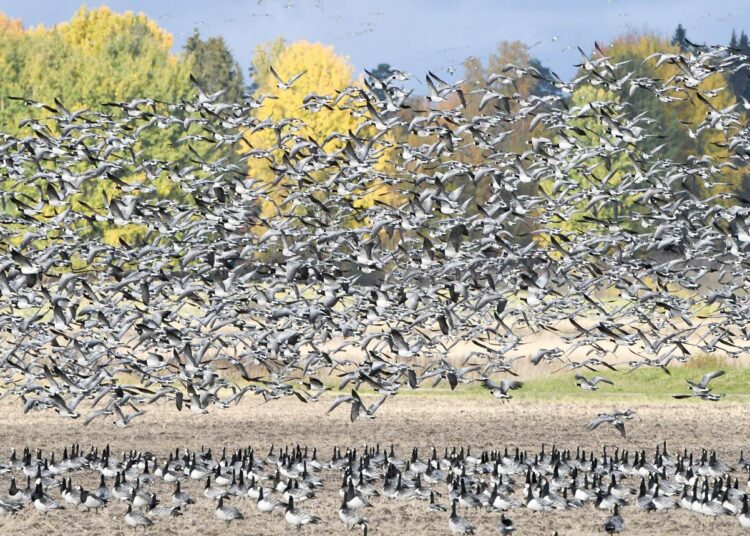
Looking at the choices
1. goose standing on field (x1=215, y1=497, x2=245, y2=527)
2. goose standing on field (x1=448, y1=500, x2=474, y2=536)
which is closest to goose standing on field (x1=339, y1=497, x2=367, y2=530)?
goose standing on field (x1=448, y1=500, x2=474, y2=536)

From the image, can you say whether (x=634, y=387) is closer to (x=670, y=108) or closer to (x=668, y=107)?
(x=668, y=107)

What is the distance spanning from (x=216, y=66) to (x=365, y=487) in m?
108

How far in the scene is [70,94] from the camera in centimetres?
10044

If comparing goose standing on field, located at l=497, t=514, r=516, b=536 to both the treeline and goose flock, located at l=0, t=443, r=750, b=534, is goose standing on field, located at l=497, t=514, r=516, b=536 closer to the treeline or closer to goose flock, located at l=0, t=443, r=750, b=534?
goose flock, located at l=0, t=443, r=750, b=534

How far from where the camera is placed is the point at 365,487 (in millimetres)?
30172

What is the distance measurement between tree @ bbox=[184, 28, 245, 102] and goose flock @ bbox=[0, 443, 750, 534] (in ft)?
317

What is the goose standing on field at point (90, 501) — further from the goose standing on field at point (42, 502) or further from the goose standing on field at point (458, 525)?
the goose standing on field at point (458, 525)

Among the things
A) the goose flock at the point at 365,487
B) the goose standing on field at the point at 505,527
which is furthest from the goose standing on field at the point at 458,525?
the goose standing on field at the point at 505,527

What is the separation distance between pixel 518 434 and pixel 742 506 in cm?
1373

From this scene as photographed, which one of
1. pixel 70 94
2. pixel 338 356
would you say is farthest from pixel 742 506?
pixel 70 94

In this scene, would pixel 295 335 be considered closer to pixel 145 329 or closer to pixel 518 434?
pixel 145 329

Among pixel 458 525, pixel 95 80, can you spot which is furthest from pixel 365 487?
pixel 95 80

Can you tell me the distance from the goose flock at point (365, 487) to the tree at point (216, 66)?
317 ft

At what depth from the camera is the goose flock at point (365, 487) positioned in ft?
92.9
